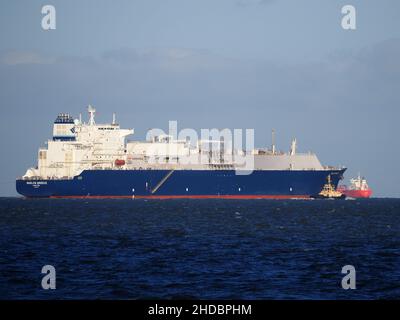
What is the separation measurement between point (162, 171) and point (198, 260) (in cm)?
6608

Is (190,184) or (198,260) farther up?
(190,184)

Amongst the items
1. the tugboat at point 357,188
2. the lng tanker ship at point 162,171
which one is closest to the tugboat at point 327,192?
the lng tanker ship at point 162,171

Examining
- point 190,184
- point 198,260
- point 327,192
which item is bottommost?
point 198,260

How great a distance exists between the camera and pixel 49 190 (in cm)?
10344

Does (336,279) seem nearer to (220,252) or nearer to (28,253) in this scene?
(220,252)

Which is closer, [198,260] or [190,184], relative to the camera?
[198,260]

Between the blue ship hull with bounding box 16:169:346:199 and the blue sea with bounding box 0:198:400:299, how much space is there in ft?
137

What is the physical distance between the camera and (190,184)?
325 ft

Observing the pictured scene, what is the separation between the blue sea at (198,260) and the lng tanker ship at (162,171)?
42325 millimetres

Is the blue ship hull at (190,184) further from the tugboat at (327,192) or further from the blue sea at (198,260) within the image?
the blue sea at (198,260)

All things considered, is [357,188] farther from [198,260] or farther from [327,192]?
[198,260]

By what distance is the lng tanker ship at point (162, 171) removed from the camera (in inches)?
3907

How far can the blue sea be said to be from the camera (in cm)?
2519

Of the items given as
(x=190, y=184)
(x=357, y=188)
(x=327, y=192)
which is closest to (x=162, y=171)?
(x=190, y=184)
